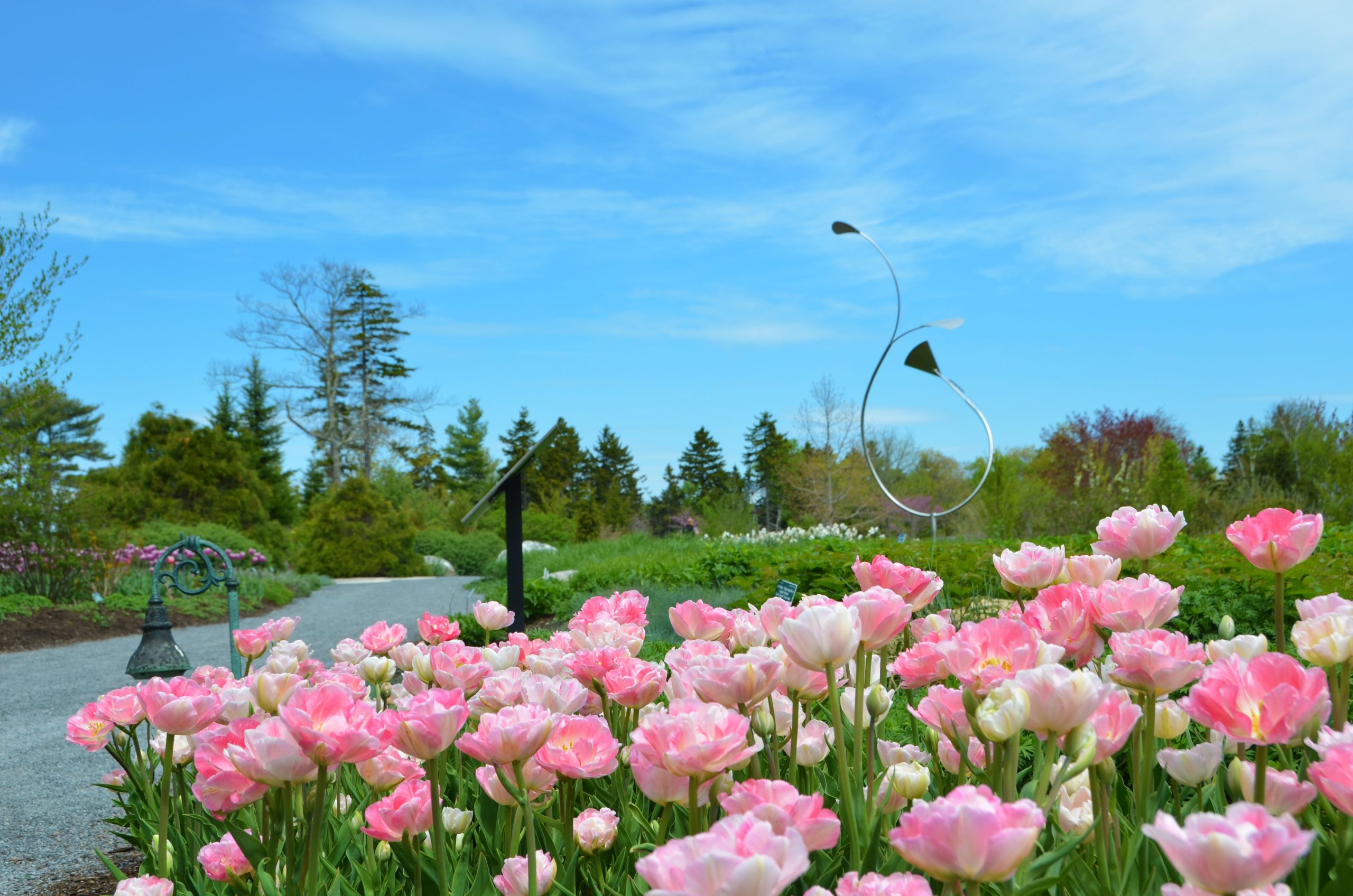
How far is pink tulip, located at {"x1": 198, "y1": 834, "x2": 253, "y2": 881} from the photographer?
1.46 m

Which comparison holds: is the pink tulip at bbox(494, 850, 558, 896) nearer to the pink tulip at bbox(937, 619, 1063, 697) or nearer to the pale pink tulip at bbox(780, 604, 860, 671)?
the pale pink tulip at bbox(780, 604, 860, 671)

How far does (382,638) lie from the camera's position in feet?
7.18

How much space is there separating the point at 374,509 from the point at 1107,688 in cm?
2092

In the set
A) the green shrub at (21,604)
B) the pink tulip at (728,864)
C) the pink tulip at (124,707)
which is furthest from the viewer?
the green shrub at (21,604)

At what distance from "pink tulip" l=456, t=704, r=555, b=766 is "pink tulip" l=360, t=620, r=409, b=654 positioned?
1102 millimetres

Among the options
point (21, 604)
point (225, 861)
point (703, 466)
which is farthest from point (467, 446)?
point (225, 861)

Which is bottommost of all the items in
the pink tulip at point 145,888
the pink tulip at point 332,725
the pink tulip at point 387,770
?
the pink tulip at point 145,888

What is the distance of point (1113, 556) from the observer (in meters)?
1.73

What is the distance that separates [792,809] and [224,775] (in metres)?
0.83

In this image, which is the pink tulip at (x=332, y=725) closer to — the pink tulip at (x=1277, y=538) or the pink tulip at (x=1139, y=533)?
the pink tulip at (x=1139, y=533)

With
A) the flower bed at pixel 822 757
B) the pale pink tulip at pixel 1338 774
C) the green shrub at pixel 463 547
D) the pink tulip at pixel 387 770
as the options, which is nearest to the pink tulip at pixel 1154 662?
the flower bed at pixel 822 757

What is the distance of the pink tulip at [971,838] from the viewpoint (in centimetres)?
75

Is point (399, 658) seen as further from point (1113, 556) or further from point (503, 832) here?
point (1113, 556)

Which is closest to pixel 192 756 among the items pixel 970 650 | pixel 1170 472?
pixel 970 650
